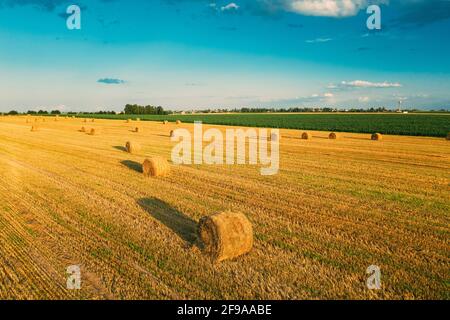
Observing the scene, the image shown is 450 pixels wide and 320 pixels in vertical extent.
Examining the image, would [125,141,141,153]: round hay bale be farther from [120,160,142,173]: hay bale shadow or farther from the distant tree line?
the distant tree line

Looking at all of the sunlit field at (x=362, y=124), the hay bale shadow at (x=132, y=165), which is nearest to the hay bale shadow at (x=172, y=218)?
the hay bale shadow at (x=132, y=165)

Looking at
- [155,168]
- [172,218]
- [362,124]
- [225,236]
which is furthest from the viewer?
[362,124]

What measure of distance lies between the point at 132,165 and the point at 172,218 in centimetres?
843

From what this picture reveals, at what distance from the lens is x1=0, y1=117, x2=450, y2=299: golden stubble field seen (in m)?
5.78

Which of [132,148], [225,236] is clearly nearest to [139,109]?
[132,148]

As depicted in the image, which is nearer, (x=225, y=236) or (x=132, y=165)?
(x=225, y=236)

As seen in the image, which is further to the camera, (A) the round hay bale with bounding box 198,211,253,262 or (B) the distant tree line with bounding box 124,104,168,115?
(B) the distant tree line with bounding box 124,104,168,115

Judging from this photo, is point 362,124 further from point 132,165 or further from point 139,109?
point 139,109

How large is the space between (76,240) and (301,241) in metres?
4.99

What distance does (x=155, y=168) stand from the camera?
45.9 feet

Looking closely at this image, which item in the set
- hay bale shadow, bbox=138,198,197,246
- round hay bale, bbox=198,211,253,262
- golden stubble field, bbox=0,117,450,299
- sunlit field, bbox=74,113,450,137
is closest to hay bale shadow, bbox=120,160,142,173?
golden stubble field, bbox=0,117,450,299

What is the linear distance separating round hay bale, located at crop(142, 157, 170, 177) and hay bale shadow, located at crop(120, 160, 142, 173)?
49.9 inches

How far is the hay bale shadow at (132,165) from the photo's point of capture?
52.0 ft

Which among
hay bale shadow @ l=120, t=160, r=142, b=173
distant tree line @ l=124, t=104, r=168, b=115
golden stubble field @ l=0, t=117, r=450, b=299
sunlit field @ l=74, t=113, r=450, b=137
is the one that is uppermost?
distant tree line @ l=124, t=104, r=168, b=115
